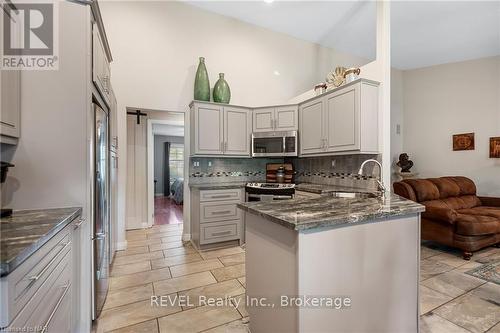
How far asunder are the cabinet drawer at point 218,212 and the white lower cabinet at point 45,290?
187 cm

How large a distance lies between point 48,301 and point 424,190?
4368mm

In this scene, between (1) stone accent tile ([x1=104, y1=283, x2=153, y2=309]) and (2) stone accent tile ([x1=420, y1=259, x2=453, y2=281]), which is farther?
(2) stone accent tile ([x1=420, y1=259, x2=453, y2=281])

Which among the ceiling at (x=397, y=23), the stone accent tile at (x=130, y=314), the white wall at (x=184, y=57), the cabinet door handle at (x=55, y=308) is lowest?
the stone accent tile at (x=130, y=314)

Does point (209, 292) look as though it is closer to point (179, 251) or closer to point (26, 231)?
point (179, 251)

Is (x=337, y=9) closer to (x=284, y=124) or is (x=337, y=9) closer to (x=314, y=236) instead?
(x=284, y=124)

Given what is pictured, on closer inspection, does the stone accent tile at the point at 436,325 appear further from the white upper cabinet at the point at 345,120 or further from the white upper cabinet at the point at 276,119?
the white upper cabinet at the point at 276,119

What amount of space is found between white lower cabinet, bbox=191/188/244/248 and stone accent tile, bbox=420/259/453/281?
7.39 ft

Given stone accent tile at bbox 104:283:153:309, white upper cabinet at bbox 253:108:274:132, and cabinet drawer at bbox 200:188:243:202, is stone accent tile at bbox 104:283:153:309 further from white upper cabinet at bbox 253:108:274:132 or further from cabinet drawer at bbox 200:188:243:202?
white upper cabinet at bbox 253:108:274:132

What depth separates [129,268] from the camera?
274 centimetres

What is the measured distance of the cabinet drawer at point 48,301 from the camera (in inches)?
34.6

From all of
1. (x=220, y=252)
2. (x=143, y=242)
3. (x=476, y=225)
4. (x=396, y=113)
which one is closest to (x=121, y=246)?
(x=143, y=242)

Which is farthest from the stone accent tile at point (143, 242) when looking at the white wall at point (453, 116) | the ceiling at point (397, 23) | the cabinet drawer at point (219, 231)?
the white wall at point (453, 116)

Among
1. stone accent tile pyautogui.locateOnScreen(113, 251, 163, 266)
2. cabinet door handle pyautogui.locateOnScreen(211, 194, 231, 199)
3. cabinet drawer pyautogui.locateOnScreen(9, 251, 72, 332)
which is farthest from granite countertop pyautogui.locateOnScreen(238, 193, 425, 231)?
stone accent tile pyautogui.locateOnScreen(113, 251, 163, 266)

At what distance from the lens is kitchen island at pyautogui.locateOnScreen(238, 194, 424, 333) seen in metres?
1.18
